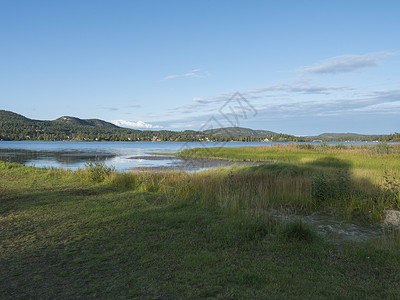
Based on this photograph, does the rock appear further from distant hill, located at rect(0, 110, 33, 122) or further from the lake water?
distant hill, located at rect(0, 110, 33, 122)

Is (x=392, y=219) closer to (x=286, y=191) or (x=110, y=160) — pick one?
(x=286, y=191)

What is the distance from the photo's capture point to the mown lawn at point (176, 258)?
3695 mm

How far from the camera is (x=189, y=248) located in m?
5.21

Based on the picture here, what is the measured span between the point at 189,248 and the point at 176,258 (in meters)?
0.52

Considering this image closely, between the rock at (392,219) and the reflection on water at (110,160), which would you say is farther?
the reflection on water at (110,160)

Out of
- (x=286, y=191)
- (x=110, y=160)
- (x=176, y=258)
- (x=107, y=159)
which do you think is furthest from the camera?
(x=107, y=159)

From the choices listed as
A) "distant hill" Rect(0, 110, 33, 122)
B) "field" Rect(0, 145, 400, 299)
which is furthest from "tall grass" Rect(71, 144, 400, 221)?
"distant hill" Rect(0, 110, 33, 122)

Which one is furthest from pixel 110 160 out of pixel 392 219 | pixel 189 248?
pixel 392 219

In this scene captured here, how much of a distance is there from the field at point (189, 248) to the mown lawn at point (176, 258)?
0.06ft

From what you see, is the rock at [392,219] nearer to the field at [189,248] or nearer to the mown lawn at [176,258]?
the field at [189,248]

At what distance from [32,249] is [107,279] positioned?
221 centimetres

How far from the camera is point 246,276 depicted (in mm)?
4031

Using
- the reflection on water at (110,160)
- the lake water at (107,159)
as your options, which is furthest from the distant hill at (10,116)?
the reflection on water at (110,160)

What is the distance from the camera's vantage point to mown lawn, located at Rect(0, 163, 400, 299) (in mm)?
3695
